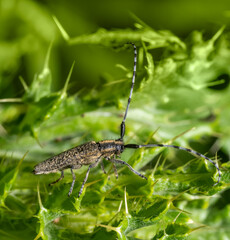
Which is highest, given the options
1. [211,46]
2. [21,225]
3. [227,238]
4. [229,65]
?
[211,46]

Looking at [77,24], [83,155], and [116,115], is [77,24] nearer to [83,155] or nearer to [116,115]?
[116,115]

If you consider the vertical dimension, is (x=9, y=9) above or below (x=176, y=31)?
above

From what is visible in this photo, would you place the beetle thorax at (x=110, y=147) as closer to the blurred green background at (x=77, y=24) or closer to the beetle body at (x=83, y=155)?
the beetle body at (x=83, y=155)

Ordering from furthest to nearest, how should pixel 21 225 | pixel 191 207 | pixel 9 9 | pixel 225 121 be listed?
pixel 9 9, pixel 225 121, pixel 191 207, pixel 21 225

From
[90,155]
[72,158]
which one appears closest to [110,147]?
[90,155]

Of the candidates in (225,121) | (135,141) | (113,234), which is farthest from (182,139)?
(113,234)

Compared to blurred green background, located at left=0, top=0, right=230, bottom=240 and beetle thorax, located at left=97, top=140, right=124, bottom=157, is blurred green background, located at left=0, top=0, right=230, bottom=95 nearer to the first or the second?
blurred green background, located at left=0, top=0, right=230, bottom=240

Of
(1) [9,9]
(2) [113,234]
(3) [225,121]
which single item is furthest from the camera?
(1) [9,9]

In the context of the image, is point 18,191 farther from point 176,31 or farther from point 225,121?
point 176,31
